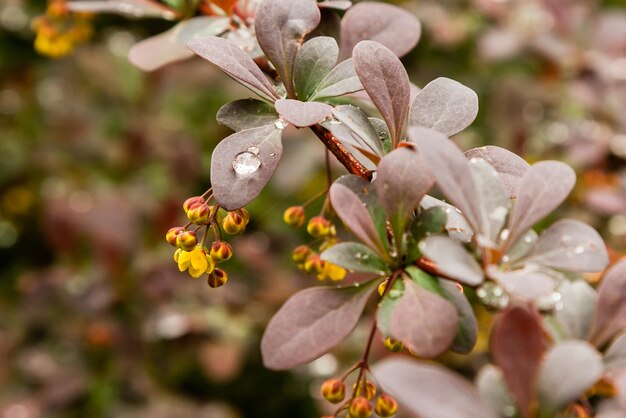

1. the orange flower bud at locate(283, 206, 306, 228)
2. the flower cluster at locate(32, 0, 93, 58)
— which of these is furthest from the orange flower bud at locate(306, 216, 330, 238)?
the flower cluster at locate(32, 0, 93, 58)

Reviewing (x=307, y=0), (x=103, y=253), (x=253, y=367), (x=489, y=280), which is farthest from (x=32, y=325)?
(x=489, y=280)

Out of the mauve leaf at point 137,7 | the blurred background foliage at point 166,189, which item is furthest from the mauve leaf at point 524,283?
the blurred background foliage at point 166,189

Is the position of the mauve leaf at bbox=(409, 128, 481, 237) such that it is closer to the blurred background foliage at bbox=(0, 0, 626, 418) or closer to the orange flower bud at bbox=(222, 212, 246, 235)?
the orange flower bud at bbox=(222, 212, 246, 235)

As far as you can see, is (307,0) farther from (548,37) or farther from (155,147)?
(155,147)

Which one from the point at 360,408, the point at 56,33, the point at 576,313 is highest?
the point at 576,313

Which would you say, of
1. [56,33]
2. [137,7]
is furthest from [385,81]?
[56,33]

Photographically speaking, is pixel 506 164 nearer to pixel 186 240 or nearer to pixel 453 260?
pixel 453 260
